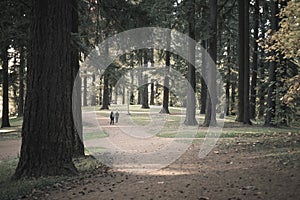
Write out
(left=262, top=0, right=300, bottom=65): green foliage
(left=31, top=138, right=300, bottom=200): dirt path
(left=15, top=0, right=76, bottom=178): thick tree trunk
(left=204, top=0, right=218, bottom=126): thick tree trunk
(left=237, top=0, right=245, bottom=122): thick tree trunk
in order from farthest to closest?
(left=237, top=0, right=245, bottom=122): thick tree trunk, (left=204, top=0, right=218, bottom=126): thick tree trunk, (left=262, top=0, right=300, bottom=65): green foliage, (left=15, top=0, right=76, bottom=178): thick tree trunk, (left=31, top=138, right=300, bottom=200): dirt path

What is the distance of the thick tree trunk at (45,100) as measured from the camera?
8594mm

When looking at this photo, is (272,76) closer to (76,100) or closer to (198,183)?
(76,100)

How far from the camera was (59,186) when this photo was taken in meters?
7.69

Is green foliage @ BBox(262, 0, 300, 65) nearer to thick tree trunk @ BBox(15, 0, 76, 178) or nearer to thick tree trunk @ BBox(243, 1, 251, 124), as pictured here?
thick tree trunk @ BBox(15, 0, 76, 178)

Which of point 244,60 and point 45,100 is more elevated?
point 244,60

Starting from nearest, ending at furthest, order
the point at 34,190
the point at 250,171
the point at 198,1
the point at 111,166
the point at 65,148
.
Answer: the point at 34,190, the point at 250,171, the point at 65,148, the point at 111,166, the point at 198,1

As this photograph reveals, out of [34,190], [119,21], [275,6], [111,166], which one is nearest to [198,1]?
[275,6]

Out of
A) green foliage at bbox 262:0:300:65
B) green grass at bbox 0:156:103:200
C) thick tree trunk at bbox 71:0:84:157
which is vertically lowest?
green grass at bbox 0:156:103:200

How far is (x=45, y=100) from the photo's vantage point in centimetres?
864

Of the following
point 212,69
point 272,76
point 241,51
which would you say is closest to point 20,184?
point 212,69

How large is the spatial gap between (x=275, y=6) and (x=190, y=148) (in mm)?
11978

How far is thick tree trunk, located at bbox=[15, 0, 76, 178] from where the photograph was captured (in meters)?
8.59

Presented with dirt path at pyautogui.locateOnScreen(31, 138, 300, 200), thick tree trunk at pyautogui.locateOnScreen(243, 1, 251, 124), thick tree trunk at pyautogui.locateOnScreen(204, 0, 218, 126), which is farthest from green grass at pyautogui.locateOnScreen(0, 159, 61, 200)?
thick tree trunk at pyautogui.locateOnScreen(243, 1, 251, 124)

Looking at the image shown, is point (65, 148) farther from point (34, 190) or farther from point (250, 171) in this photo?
point (250, 171)
